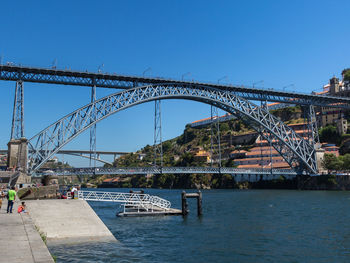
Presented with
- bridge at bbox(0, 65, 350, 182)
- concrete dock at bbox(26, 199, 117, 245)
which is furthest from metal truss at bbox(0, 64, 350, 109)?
concrete dock at bbox(26, 199, 117, 245)

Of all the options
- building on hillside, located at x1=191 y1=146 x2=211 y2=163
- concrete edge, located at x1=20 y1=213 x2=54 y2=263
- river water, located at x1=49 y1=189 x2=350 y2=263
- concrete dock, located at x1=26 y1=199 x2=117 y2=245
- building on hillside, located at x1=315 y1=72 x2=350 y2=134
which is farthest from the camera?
building on hillside, located at x1=191 y1=146 x2=211 y2=163

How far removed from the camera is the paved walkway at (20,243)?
8.63 metres

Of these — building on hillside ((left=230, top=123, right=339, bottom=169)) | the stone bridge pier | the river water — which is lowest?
the river water

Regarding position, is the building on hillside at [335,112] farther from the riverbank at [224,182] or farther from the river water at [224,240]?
the river water at [224,240]

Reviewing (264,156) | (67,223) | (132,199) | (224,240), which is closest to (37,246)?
(67,223)

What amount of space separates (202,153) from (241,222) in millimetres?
87528

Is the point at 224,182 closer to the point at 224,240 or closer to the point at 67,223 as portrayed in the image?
the point at 224,240

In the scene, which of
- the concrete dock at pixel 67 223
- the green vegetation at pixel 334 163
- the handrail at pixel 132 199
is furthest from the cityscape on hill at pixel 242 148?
the concrete dock at pixel 67 223

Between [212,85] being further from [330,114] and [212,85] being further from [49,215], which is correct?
[330,114]

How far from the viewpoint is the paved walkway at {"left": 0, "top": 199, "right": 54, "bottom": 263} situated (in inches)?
340

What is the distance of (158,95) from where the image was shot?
5028 cm

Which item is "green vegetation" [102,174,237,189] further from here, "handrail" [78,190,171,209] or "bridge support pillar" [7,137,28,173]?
"bridge support pillar" [7,137,28,173]

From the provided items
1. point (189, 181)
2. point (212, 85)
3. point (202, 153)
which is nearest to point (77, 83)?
point (212, 85)

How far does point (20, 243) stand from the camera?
1036 cm
